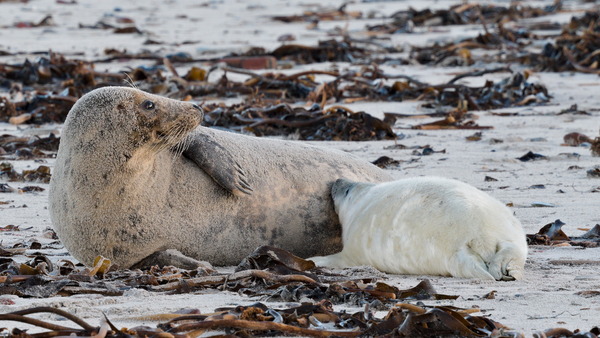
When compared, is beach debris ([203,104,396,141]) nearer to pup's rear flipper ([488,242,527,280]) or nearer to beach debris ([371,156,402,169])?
beach debris ([371,156,402,169])

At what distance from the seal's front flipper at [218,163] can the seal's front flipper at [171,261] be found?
0.41 meters

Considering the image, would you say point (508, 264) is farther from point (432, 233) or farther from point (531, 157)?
point (531, 157)

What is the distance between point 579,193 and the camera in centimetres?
564

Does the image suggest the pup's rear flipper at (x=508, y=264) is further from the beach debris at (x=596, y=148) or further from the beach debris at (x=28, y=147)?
the beach debris at (x=28, y=147)

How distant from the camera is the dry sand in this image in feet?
10.6

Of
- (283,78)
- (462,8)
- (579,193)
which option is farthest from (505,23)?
(579,193)

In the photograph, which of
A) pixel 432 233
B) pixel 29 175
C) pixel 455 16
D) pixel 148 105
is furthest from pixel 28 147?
pixel 455 16

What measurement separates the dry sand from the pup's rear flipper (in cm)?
6

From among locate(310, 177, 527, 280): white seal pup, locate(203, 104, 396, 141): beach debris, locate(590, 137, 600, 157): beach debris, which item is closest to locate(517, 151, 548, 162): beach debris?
locate(590, 137, 600, 157): beach debris

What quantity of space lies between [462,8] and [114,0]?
7738mm

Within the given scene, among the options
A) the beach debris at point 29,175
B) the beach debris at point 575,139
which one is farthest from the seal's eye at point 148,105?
the beach debris at point 575,139

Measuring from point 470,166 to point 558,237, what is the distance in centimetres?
205

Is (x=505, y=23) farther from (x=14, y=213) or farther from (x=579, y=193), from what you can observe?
(x=14, y=213)

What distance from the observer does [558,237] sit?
463 cm
